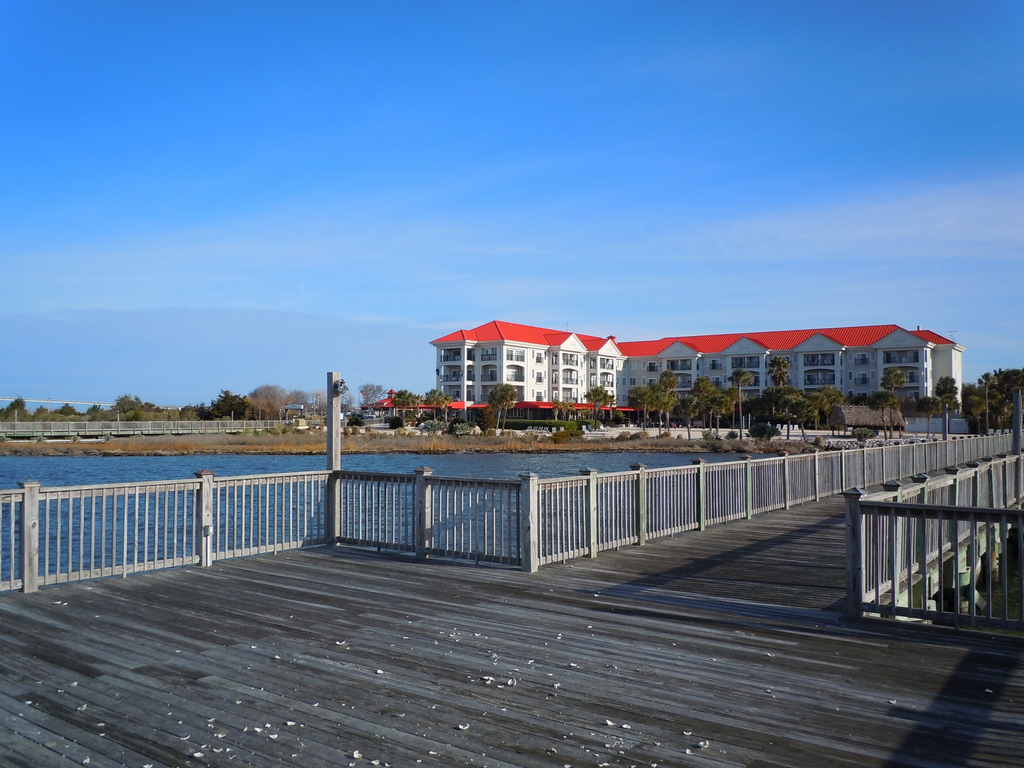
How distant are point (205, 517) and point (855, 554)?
7.04 meters

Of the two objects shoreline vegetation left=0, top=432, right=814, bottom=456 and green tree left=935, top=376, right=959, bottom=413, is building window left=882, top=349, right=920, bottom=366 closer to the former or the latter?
green tree left=935, top=376, right=959, bottom=413

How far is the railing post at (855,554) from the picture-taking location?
664cm

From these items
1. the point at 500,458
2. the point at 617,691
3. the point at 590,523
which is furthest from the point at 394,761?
the point at 500,458

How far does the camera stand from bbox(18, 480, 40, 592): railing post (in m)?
7.65

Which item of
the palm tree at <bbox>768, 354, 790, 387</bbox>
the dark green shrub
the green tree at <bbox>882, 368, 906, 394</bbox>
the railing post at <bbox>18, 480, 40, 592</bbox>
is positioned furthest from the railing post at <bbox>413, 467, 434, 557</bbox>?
the green tree at <bbox>882, 368, 906, 394</bbox>

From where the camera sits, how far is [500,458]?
58.3m

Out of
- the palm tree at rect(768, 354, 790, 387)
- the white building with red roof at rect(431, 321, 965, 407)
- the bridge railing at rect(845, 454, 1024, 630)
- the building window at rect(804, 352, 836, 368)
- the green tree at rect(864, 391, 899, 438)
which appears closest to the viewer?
the bridge railing at rect(845, 454, 1024, 630)

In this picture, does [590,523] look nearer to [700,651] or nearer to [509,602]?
[509,602]

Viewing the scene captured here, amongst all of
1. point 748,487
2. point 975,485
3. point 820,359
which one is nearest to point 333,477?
point 748,487

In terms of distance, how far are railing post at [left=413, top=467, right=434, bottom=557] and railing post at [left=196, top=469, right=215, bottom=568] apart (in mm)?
2464

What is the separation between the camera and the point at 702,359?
100 meters

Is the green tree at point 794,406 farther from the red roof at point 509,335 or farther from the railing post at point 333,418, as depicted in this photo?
the railing post at point 333,418

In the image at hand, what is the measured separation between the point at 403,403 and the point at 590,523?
255ft

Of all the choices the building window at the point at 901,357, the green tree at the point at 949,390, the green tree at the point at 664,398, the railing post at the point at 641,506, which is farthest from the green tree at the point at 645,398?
the railing post at the point at 641,506
